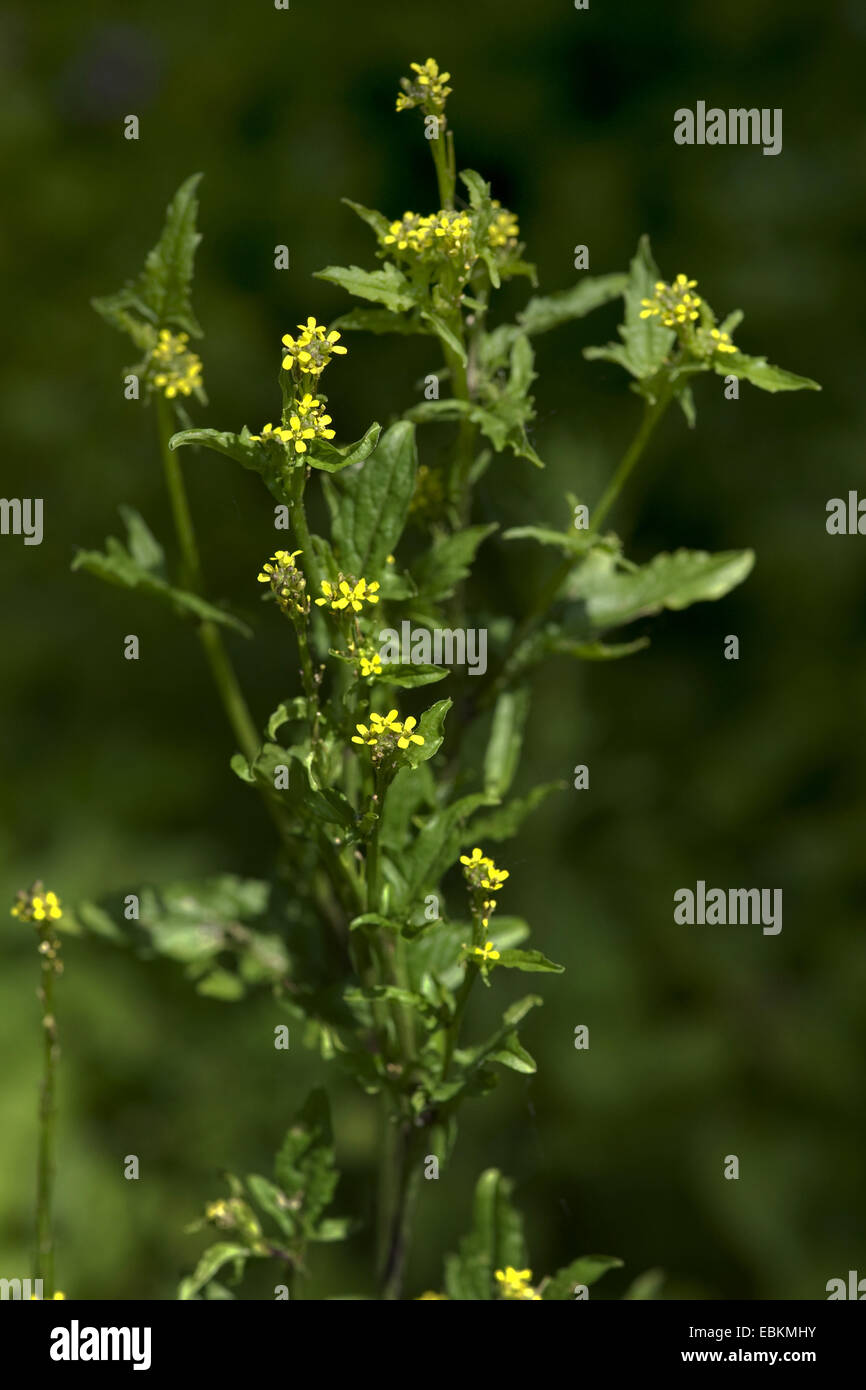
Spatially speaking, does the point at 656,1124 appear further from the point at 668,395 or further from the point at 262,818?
the point at 668,395

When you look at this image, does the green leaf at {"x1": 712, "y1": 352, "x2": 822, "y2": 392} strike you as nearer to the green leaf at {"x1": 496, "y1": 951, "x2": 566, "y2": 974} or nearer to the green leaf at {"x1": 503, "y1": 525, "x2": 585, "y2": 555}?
the green leaf at {"x1": 503, "y1": 525, "x2": 585, "y2": 555}

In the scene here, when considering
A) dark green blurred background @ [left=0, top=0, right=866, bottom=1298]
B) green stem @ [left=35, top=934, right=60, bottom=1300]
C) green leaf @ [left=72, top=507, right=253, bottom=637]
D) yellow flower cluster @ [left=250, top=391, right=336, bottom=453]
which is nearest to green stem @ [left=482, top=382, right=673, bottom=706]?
green leaf @ [left=72, top=507, right=253, bottom=637]

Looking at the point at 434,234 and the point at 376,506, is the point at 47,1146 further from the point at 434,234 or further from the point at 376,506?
the point at 434,234

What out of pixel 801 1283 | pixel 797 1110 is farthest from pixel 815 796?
pixel 801 1283

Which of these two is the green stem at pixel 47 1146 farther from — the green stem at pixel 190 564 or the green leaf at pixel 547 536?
the green leaf at pixel 547 536

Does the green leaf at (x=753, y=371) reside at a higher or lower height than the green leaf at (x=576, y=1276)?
higher

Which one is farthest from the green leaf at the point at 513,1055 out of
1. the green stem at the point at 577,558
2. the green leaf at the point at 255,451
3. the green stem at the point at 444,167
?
the green stem at the point at 444,167
